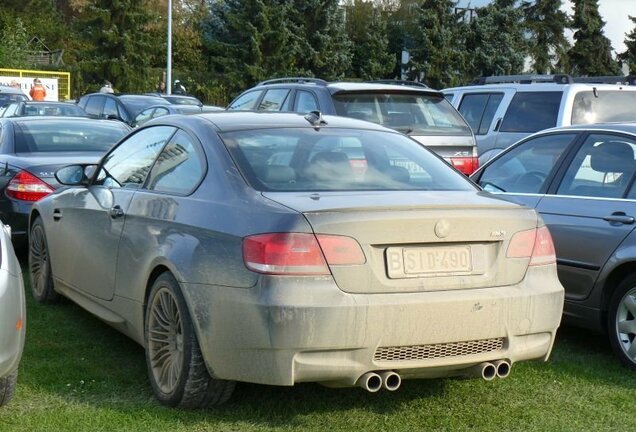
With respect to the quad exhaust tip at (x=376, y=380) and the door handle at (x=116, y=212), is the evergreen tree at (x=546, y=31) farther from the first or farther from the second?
the quad exhaust tip at (x=376, y=380)

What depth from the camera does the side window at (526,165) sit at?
6.62 m

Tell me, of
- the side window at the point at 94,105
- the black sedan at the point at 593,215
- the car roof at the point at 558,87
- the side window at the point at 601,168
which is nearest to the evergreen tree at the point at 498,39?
the side window at the point at 94,105

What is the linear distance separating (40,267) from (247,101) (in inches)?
230

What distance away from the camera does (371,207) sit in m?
4.27

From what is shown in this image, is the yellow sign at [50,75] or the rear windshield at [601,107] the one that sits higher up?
the rear windshield at [601,107]

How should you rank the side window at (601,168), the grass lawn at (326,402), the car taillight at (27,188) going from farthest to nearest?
the car taillight at (27,188) < the side window at (601,168) < the grass lawn at (326,402)

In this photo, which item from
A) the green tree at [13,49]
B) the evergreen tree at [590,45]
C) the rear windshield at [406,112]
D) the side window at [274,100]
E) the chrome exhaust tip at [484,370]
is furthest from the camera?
the evergreen tree at [590,45]

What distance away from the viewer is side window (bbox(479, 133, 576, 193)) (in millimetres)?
6625

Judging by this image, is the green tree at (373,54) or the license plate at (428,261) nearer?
the license plate at (428,261)

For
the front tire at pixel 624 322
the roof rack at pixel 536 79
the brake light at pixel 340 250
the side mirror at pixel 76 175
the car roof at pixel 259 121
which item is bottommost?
the front tire at pixel 624 322

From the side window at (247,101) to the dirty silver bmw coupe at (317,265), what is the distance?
671 centimetres

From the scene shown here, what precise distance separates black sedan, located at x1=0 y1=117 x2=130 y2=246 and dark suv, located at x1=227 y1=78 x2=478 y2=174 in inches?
86.2

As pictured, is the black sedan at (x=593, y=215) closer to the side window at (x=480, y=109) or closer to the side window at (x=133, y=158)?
the side window at (x=133, y=158)

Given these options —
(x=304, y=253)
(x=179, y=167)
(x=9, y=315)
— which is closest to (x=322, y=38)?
(x=179, y=167)
